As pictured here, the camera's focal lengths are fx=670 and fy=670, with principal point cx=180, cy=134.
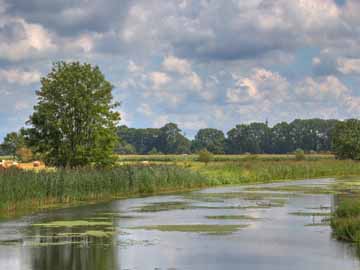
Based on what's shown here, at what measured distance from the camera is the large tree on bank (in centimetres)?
3644

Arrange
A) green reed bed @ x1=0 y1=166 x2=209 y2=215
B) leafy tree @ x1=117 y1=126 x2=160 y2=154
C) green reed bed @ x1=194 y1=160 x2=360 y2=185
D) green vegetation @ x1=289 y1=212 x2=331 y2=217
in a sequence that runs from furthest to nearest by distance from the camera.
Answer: leafy tree @ x1=117 y1=126 x2=160 y2=154 < green reed bed @ x1=194 y1=160 x2=360 y2=185 < green reed bed @ x1=0 y1=166 x2=209 y2=215 < green vegetation @ x1=289 y1=212 x2=331 y2=217

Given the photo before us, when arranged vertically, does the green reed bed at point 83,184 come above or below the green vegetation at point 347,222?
above

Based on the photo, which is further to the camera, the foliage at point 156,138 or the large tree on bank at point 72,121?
the foliage at point 156,138

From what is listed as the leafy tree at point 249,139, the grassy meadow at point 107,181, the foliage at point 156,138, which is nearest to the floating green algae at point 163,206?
the grassy meadow at point 107,181

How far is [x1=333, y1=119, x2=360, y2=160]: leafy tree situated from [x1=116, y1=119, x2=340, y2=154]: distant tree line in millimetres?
63279

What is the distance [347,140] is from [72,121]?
177 feet

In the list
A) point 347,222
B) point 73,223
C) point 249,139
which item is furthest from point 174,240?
point 249,139

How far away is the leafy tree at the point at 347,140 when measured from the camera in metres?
82.9

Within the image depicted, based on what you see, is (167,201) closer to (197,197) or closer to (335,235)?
(197,197)

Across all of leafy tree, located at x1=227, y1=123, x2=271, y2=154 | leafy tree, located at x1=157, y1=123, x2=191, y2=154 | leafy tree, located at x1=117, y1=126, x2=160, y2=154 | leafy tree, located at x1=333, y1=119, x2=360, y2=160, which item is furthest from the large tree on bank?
leafy tree, located at x1=117, y1=126, x2=160, y2=154

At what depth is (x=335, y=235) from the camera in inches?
719

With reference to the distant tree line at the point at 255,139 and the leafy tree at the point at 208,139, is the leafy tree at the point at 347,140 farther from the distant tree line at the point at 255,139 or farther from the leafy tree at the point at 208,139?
the leafy tree at the point at 208,139

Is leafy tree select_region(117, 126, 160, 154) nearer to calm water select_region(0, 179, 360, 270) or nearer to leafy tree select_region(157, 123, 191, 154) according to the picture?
leafy tree select_region(157, 123, 191, 154)

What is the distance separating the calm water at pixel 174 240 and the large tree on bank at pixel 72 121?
8.39 meters
